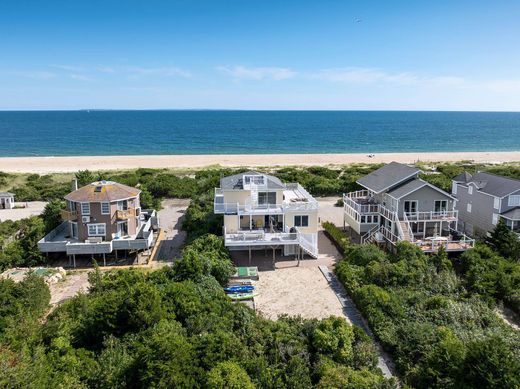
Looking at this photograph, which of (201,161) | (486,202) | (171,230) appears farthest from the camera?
(201,161)

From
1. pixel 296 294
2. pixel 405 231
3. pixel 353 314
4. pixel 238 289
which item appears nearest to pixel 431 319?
pixel 353 314

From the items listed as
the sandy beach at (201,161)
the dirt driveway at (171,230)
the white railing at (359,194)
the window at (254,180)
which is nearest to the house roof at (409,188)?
the white railing at (359,194)

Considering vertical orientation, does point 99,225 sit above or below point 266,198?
below

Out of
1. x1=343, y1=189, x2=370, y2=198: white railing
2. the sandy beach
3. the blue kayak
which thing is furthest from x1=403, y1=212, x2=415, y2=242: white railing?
the sandy beach

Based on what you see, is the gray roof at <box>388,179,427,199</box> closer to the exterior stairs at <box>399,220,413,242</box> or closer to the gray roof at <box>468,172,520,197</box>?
the exterior stairs at <box>399,220,413,242</box>

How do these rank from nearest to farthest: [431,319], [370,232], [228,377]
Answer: [228,377] < [431,319] < [370,232]

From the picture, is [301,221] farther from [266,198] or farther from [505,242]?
[505,242]

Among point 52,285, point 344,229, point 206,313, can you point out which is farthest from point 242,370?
point 344,229

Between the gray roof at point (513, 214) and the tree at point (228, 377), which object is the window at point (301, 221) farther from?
the tree at point (228, 377)
